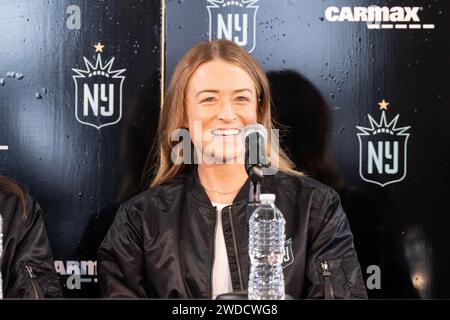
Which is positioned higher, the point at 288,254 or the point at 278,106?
the point at 278,106

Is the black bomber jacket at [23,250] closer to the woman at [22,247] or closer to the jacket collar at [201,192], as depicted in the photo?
the woman at [22,247]

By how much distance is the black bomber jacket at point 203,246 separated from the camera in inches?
116

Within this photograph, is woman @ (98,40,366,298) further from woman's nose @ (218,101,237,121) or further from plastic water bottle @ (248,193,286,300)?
plastic water bottle @ (248,193,286,300)

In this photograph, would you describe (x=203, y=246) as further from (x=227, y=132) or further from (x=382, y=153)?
(x=382, y=153)

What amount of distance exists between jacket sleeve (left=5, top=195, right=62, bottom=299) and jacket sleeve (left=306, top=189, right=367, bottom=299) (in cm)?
91

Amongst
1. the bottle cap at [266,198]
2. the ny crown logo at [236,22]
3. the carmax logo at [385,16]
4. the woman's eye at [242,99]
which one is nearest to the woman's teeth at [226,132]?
the woman's eye at [242,99]

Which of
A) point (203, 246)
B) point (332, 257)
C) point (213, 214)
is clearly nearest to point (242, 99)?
point (213, 214)

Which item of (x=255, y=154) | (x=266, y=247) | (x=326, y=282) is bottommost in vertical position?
(x=326, y=282)

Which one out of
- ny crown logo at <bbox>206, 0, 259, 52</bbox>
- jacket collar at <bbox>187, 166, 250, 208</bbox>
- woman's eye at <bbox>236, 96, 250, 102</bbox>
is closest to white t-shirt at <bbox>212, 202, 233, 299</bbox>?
jacket collar at <bbox>187, 166, 250, 208</bbox>

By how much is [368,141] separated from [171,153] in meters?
0.80

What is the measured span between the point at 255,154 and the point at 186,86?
3.01 feet

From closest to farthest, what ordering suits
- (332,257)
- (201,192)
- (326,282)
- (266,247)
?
(266,247) < (326,282) < (332,257) < (201,192)

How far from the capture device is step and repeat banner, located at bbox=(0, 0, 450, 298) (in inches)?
134

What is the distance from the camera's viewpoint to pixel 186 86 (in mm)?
3180
